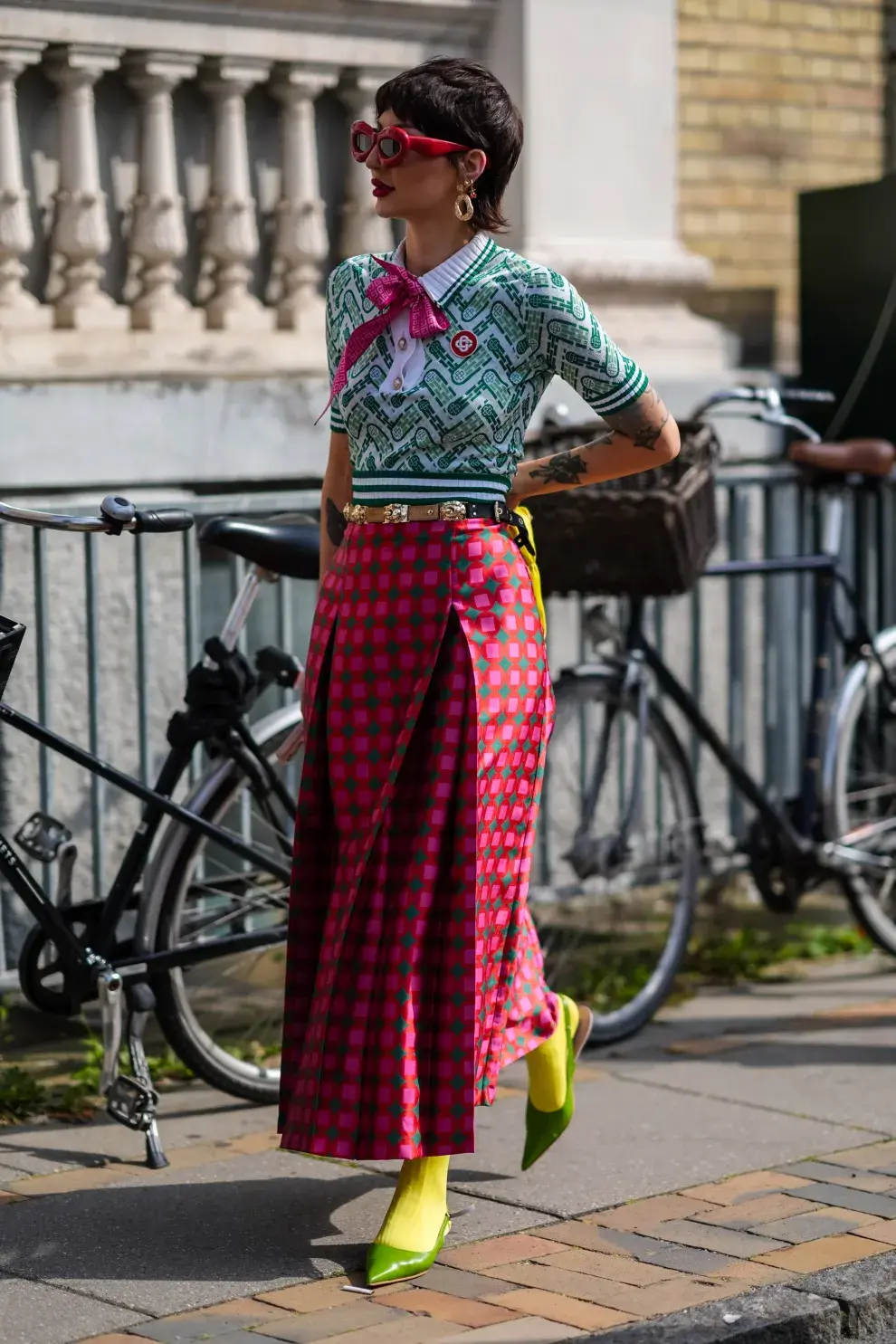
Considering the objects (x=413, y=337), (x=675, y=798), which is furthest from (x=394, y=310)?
(x=675, y=798)

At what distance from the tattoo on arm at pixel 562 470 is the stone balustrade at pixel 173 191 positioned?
2.06 metres

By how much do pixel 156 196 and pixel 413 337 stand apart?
2355mm

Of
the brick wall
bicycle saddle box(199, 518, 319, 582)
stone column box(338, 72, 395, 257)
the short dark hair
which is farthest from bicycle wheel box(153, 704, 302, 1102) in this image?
the brick wall

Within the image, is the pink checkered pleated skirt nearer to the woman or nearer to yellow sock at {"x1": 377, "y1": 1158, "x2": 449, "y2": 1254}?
the woman

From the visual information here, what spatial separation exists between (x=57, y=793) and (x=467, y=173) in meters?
2.23

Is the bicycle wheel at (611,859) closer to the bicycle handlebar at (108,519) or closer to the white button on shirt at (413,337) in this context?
the bicycle handlebar at (108,519)

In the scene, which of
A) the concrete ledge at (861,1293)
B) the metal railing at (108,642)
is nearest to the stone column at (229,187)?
the metal railing at (108,642)

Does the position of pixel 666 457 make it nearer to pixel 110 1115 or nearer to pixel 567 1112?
pixel 567 1112

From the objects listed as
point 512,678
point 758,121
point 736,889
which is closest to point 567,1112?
point 512,678

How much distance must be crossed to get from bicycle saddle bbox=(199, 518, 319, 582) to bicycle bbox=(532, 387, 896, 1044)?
84 centimetres

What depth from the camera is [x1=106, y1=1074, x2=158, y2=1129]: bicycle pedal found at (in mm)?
4379

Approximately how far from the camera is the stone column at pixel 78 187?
575 centimetres

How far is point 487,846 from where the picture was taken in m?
3.84

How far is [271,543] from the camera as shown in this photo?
15.0 feet
